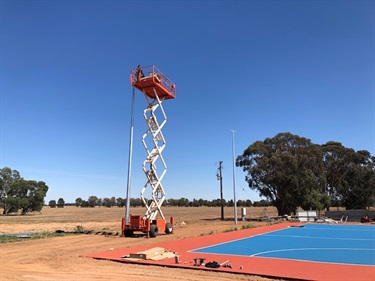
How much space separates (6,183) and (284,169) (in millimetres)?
79354

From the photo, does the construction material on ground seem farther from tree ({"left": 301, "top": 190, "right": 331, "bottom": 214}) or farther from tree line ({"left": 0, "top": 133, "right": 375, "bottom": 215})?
tree ({"left": 301, "top": 190, "right": 331, "bottom": 214})

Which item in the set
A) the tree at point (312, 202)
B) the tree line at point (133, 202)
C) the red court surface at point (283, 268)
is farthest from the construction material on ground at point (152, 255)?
the tree line at point (133, 202)

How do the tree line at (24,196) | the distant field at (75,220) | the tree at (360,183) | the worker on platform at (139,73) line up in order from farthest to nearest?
the tree line at (24,196)
the tree at (360,183)
the distant field at (75,220)
the worker on platform at (139,73)

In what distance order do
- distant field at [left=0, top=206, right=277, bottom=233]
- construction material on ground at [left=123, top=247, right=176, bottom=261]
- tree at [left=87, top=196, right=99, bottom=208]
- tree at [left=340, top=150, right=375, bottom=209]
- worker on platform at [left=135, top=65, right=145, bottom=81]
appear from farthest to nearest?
tree at [left=87, top=196, right=99, bottom=208], tree at [left=340, top=150, right=375, bottom=209], distant field at [left=0, top=206, right=277, bottom=233], worker on platform at [left=135, top=65, right=145, bottom=81], construction material on ground at [left=123, top=247, right=176, bottom=261]

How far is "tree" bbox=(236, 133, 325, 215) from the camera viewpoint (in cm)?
4794

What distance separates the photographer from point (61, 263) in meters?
12.1

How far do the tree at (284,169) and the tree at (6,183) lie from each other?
6442 centimetres

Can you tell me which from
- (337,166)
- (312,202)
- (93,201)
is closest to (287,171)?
(312,202)

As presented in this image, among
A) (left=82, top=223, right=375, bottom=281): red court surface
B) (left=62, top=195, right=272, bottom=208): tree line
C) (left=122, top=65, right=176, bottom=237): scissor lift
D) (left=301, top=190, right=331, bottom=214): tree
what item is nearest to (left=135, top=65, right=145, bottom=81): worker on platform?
(left=122, top=65, right=176, bottom=237): scissor lift

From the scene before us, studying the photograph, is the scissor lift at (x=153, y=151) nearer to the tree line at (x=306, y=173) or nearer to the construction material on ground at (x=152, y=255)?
the construction material on ground at (x=152, y=255)

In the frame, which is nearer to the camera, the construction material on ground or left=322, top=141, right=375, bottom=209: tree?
the construction material on ground

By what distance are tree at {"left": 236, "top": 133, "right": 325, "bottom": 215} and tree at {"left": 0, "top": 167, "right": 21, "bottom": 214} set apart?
64.4 meters

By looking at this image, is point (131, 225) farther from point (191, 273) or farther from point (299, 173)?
point (299, 173)

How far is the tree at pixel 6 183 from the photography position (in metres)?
83.0
